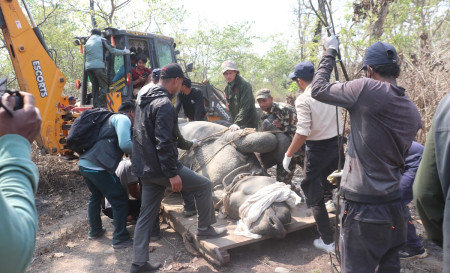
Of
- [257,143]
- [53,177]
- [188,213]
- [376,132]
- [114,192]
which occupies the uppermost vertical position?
[376,132]

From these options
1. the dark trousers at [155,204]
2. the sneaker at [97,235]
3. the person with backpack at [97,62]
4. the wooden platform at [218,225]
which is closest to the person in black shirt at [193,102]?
the person with backpack at [97,62]

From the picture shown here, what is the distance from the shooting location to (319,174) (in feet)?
10.8

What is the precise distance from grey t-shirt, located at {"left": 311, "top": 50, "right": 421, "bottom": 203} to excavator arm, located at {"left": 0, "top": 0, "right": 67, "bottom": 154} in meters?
5.41

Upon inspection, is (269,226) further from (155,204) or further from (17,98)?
(17,98)

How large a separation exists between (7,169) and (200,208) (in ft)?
8.02

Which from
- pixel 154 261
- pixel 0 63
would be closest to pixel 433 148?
pixel 154 261

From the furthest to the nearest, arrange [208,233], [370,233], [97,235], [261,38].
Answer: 1. [261,38]
2. [97,235]
3. [208,233]
4. [370,233]

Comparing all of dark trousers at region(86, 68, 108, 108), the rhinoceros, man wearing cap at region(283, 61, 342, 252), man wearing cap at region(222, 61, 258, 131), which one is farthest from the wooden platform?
dark trousers at region(86, 68, 108, 108)

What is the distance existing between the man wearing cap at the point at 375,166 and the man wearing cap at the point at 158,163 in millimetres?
1480

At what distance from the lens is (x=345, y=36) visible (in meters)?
7.14

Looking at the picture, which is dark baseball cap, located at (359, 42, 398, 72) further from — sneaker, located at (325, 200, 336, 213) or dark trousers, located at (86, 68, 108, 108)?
dark trousers, located at (86, 68, 108, 108)

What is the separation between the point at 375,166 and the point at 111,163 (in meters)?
2.69

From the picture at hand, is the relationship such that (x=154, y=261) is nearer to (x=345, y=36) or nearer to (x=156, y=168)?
(x=156, y=168)

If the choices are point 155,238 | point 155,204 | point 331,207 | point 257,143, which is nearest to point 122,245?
point 155,238
